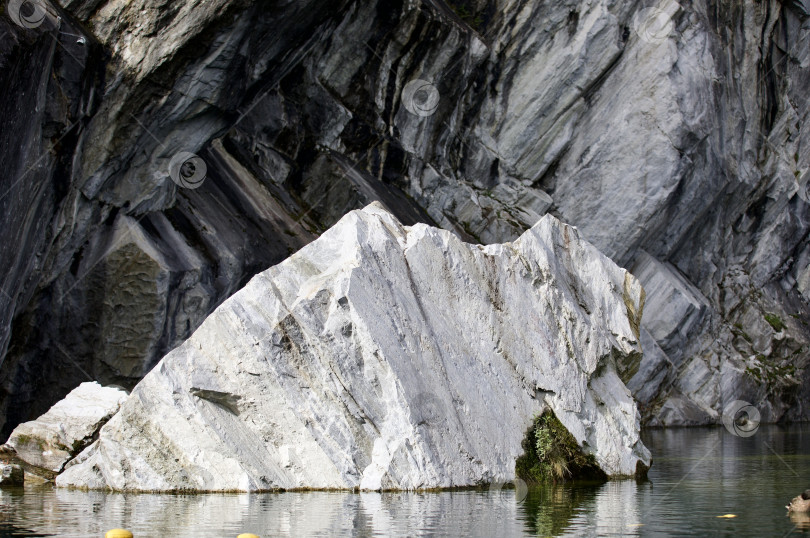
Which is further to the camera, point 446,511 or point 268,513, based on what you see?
point 446,511

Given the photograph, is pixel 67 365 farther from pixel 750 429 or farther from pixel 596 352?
pixel 750 429

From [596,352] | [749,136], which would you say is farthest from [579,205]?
[596,352]

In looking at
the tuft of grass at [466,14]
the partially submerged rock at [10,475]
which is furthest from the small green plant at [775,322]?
the partially submerged rock at [10,475]

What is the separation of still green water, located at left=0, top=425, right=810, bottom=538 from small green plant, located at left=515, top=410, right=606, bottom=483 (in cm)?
91

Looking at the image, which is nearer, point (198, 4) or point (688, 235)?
point (198, 4)

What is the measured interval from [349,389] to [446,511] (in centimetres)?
477

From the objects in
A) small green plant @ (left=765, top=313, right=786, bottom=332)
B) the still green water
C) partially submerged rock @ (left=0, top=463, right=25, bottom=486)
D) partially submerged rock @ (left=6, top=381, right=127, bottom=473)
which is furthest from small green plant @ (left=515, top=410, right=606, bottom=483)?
small green plant @ (left=765, top=313, right=786, bottom=332)

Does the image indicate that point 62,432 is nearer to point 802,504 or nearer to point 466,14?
point 802,504

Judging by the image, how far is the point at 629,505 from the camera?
56.2 ft

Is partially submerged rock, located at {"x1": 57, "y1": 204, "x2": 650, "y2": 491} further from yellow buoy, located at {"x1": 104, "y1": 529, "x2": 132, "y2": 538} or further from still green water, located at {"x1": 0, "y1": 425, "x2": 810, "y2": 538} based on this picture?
yellow buoy, located at {"x1": 104, "y1": 529, "x2": 132, "y2": 538}

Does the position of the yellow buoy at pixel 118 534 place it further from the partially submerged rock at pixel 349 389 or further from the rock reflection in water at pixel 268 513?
the partially submerged rock at pixel 349 389

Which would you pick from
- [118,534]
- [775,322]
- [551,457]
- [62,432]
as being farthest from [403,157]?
[118,534]

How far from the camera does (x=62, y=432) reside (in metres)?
21.7

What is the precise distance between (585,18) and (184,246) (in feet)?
94.5
